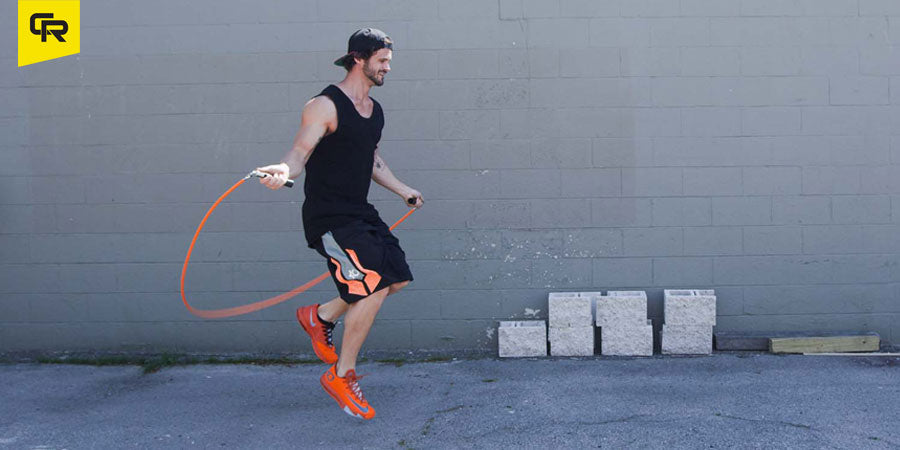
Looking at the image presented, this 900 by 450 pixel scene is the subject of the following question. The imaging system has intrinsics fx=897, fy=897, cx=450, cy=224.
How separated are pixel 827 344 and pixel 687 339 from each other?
900 millimetres

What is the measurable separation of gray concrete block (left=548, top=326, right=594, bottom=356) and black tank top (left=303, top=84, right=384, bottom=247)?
6.08 feet

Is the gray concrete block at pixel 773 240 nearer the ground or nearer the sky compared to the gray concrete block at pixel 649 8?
nearer the ground

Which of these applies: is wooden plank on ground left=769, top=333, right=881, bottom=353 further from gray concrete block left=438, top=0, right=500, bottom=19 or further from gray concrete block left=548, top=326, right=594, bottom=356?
gray concrete block left=438, top=0, right=500, bottom=19

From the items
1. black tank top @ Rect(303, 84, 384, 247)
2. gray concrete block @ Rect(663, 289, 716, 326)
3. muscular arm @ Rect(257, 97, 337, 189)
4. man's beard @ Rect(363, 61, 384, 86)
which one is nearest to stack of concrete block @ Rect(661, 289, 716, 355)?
gray concrete block @ Rect(663, 289, 716, 326)

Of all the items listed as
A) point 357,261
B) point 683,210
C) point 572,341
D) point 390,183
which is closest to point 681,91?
point 683,210

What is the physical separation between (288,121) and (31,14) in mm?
1893

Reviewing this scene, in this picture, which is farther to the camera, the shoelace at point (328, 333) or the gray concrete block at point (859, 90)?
the gray concrete block at point (859, 90)

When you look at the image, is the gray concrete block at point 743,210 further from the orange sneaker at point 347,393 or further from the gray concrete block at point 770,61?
the orange sneaker at point 347,393

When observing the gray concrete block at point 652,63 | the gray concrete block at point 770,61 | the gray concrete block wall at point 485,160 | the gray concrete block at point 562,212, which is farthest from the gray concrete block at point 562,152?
the gray concrete block at point 770,61

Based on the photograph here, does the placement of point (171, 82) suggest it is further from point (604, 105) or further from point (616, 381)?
point (616, 381)

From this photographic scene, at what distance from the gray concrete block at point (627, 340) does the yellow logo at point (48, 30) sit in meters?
4.02

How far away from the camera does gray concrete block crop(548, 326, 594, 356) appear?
5836 millimetres

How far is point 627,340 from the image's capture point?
5.84 meters

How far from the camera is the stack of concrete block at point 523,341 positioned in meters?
5.85
